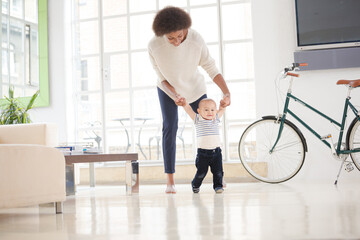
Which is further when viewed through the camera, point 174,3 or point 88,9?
point 88,9

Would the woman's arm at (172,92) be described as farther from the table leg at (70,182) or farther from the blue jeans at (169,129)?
the table leg at (70,182)

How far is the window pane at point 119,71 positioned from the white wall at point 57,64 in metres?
0.52

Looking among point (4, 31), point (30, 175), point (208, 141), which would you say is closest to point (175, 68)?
point (208, 141)

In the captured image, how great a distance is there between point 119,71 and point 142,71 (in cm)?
25

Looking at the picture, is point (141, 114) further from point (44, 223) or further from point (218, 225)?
point (218, 225)

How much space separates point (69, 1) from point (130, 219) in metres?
3.67

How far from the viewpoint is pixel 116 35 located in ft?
15.2

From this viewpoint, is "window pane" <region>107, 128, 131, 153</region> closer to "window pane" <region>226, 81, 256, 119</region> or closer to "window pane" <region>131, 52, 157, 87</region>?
"window pane" <region>131, 52, 157, 87</region>

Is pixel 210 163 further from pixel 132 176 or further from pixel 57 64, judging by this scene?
pixel 57 64

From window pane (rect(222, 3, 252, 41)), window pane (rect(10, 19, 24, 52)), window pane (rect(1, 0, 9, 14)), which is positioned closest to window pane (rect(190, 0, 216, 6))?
window pane (rect(222, 3, 252, 41))

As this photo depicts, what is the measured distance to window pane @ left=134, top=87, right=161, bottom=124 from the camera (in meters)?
4.55

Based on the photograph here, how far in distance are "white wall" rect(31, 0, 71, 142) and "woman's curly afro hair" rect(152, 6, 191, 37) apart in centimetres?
238

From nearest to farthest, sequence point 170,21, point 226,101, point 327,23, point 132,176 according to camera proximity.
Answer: point 170,21 → point 226,101 → point 132,176 → point 327,23

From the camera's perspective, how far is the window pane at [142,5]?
4.58m
